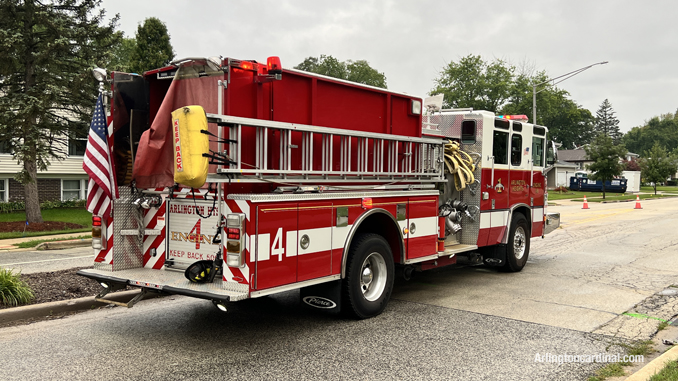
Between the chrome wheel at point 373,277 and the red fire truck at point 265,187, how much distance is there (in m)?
0.02

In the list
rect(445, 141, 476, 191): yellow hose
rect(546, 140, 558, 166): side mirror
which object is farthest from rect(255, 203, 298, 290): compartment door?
rect(546, 140, 558, 166): side mirror

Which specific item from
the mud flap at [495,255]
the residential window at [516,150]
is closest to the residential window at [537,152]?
the residential window at [516,150]

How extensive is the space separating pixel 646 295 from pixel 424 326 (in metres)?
4.00

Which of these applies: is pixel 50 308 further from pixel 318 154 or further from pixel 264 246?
pixel 318 154

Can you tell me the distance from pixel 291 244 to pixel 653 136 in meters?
148

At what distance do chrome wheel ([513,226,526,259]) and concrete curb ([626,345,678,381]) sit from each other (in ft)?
15.4

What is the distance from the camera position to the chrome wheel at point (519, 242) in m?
9.97

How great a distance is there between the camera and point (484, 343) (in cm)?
572

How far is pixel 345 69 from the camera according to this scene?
69000 mm

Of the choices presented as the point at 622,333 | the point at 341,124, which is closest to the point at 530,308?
the point at 622,333

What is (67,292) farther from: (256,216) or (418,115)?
(418,115)

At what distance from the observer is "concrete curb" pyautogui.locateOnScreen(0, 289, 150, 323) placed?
643 cm

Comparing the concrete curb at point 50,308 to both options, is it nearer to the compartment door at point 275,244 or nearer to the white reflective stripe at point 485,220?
the compartment door at point 275,244

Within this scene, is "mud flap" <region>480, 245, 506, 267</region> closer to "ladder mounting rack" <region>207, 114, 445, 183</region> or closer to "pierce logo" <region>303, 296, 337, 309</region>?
"ladder mounting rack" <region>207, 114, 445, 183</region>
